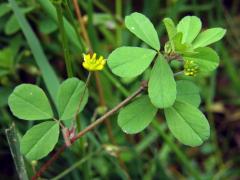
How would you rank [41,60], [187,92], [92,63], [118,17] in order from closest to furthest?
[92,63], [187,92], [41,60], [118,17]

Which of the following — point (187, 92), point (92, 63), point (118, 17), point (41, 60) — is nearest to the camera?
point (92, 63)

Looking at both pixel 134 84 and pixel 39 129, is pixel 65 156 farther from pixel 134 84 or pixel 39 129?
pixel 39 129

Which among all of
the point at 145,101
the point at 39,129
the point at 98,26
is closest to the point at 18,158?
the point at 39,129

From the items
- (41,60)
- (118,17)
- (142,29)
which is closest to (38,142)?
(142,29)

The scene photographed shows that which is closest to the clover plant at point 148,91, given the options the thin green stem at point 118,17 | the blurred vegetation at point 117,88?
the blurred vegetation at point 117,88

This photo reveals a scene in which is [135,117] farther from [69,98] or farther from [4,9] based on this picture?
[4,9]

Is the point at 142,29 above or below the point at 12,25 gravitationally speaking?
above
